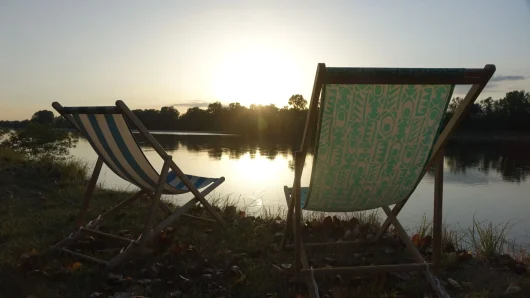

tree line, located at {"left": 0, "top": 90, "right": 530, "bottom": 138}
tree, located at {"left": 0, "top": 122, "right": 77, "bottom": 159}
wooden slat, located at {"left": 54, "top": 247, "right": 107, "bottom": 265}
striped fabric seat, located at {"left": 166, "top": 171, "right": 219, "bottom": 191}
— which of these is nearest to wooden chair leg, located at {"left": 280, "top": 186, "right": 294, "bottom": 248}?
A: striped fabric seat, located at {"left": 166, "top": 171, "right": 219, "bottom": 191}

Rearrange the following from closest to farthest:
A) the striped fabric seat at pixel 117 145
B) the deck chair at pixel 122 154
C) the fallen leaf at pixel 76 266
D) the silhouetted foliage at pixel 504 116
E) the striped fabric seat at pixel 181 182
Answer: the fallen leaf at pixel 76 266
the deck chair at pixel 122 154
the striped fabric seat at pixel 117 145
the striped fabric seat at pixel 181 182
the silhouetted foliage at pixel 504 116

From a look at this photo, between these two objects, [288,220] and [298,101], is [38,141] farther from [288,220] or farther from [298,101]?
[298,101]

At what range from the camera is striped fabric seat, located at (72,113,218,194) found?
2896mm

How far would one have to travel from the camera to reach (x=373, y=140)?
2.23 m

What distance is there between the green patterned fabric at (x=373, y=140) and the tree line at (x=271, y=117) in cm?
4156

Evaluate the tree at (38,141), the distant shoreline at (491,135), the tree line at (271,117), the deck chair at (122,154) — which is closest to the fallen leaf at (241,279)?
the deck chair at (122,154)

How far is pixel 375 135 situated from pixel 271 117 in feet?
160

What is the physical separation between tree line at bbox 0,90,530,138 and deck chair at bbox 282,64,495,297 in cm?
4159

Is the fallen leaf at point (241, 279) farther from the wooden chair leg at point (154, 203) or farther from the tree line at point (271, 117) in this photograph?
the tree line at point (271, 117)

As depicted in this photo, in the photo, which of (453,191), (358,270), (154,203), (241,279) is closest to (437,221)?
(358,270)

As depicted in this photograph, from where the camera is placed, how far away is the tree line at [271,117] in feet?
160

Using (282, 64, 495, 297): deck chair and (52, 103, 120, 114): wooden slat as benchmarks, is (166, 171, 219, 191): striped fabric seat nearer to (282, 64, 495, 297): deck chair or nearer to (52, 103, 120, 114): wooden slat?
(52, 103, 120, 114): wooden slat

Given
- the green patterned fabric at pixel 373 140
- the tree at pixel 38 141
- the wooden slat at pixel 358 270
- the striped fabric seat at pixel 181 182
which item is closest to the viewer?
the green patterned fabric at pixel 373 140

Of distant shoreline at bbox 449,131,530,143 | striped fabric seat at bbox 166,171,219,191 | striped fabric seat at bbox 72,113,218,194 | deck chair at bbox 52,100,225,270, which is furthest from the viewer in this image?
distant shoreline at bbox 449,131,530,143
